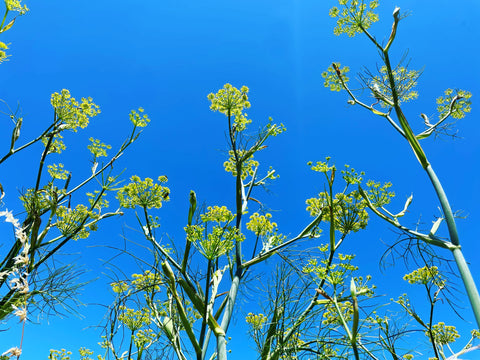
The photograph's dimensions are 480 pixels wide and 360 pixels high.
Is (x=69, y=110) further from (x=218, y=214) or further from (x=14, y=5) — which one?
(x=218, y=214)

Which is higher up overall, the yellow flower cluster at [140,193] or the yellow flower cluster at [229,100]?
the yellow flower cluster at [229,100]

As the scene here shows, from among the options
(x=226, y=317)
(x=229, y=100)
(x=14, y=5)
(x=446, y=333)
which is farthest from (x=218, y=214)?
(x=446, y=333)

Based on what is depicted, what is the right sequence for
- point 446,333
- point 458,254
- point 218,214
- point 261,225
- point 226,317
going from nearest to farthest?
point 458,254, point 226,317, point 218,214, point 261,225, point 446,333

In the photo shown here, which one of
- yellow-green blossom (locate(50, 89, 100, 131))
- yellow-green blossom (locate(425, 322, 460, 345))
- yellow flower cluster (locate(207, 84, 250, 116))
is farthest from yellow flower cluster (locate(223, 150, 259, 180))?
yellow-green blossom (locate(425, 322, 460, 345))

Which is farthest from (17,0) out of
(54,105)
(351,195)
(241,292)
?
(351,195)

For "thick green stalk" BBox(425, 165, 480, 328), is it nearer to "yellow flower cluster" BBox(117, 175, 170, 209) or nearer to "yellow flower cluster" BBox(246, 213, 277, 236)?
"yellow flower cluster" BBox(246, 213, 277, 236)

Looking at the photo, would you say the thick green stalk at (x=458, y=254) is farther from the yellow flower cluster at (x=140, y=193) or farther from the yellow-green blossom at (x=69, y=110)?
the yellow-green blossom at (x=69, y=110)

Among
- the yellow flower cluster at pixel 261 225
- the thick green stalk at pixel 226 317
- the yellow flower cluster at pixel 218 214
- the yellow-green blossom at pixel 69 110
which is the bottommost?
the thick green stalk at pixel 226 317

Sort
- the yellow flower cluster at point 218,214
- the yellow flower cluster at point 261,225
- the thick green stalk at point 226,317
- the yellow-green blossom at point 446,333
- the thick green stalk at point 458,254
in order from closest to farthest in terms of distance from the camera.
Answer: the thick green stalk at point 458,254 < the thick green stalk at point 226,317 < the yellow flower cluster at point 218,214 < the yellow flower cluster at point 261,225 < the yellow-green blossom at point 446,333

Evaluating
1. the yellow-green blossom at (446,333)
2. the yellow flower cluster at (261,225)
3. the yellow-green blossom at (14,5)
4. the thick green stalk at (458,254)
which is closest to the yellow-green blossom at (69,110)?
the yellow-green blossom at (14,5)

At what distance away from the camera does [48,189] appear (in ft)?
11.9

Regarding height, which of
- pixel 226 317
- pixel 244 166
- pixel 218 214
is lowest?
pixel 226 317

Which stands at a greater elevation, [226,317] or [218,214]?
[218,214]

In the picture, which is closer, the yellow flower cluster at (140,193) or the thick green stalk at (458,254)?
the thick green stalk at (458,254)
